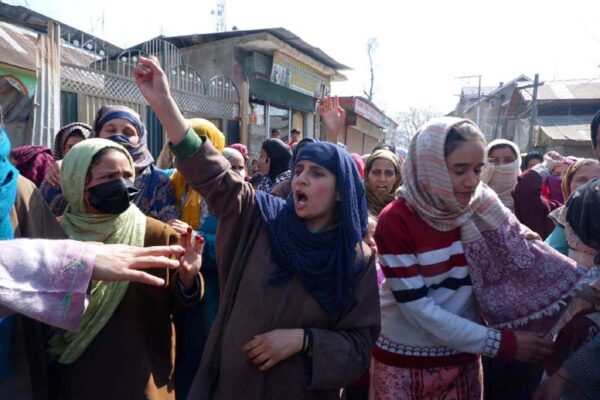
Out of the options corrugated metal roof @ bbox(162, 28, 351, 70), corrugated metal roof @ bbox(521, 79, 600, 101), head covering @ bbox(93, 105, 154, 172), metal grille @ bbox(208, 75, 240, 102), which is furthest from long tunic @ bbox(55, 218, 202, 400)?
corrugated metal roof @ bbox(521, 79, 600, 101)

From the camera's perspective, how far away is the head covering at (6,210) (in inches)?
58.5

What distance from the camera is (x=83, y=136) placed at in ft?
10.2

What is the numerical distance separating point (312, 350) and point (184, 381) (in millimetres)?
1177

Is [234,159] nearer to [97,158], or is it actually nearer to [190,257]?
[97,158]

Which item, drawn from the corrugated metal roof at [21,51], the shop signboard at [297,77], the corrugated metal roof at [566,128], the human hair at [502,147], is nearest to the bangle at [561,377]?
the human hair at [502,147]

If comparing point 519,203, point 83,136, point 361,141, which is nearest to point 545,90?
point 361,141

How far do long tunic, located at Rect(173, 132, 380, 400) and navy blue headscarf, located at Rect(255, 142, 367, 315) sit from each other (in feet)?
0.13

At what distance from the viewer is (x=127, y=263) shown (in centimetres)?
134

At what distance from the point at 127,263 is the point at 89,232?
660 millimetres

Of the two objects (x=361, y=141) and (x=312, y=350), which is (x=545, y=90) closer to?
(x=361, y=141)

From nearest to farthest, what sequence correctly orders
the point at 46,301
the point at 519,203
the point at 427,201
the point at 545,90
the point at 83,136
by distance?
the point at 46,301
the point at 427,201
the point at 83,136
the point at 519,203
the point at 545,90

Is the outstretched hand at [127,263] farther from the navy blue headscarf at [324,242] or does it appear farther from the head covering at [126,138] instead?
the head covering at [126,138]

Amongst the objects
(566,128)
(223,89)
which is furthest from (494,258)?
(566,128)

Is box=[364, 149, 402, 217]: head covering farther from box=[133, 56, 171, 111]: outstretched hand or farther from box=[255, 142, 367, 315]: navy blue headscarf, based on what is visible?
box=[133, 56, 171, 111]: outstretched hand
